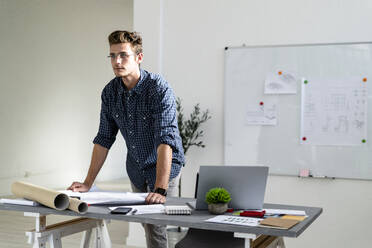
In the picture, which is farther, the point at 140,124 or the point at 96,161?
the point at 96,161

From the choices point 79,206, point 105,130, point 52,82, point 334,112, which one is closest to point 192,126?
point 334,112

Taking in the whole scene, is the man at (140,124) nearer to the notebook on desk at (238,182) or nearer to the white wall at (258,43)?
the notebook on desk at (238,182)

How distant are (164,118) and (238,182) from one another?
0.58 m

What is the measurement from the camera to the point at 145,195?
→ 2.49 m

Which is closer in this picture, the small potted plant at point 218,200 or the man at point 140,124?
the small potted plant at point 218,200

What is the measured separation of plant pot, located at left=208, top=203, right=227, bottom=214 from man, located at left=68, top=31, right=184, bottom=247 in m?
Result: 0.34

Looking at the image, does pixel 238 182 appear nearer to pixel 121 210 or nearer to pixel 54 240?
pixel 121 210

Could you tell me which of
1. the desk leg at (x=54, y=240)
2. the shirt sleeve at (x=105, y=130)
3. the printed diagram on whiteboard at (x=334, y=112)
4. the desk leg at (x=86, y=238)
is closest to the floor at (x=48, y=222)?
the printed diagram on whiteboard at (x=334, y=112)

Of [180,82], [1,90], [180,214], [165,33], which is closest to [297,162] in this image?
[180,82]

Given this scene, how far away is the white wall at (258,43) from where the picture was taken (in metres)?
4.36

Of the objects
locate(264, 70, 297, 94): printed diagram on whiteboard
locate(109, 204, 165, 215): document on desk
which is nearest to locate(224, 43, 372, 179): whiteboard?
locate(264, 70, 297, 94): printed diagram on whiteboard

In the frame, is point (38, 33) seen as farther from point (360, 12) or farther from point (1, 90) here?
point (360, 12)

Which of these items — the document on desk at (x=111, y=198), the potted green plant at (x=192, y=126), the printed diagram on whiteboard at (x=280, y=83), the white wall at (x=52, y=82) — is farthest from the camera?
the white wall at (x=52, y=82)

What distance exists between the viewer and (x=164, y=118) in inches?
103
